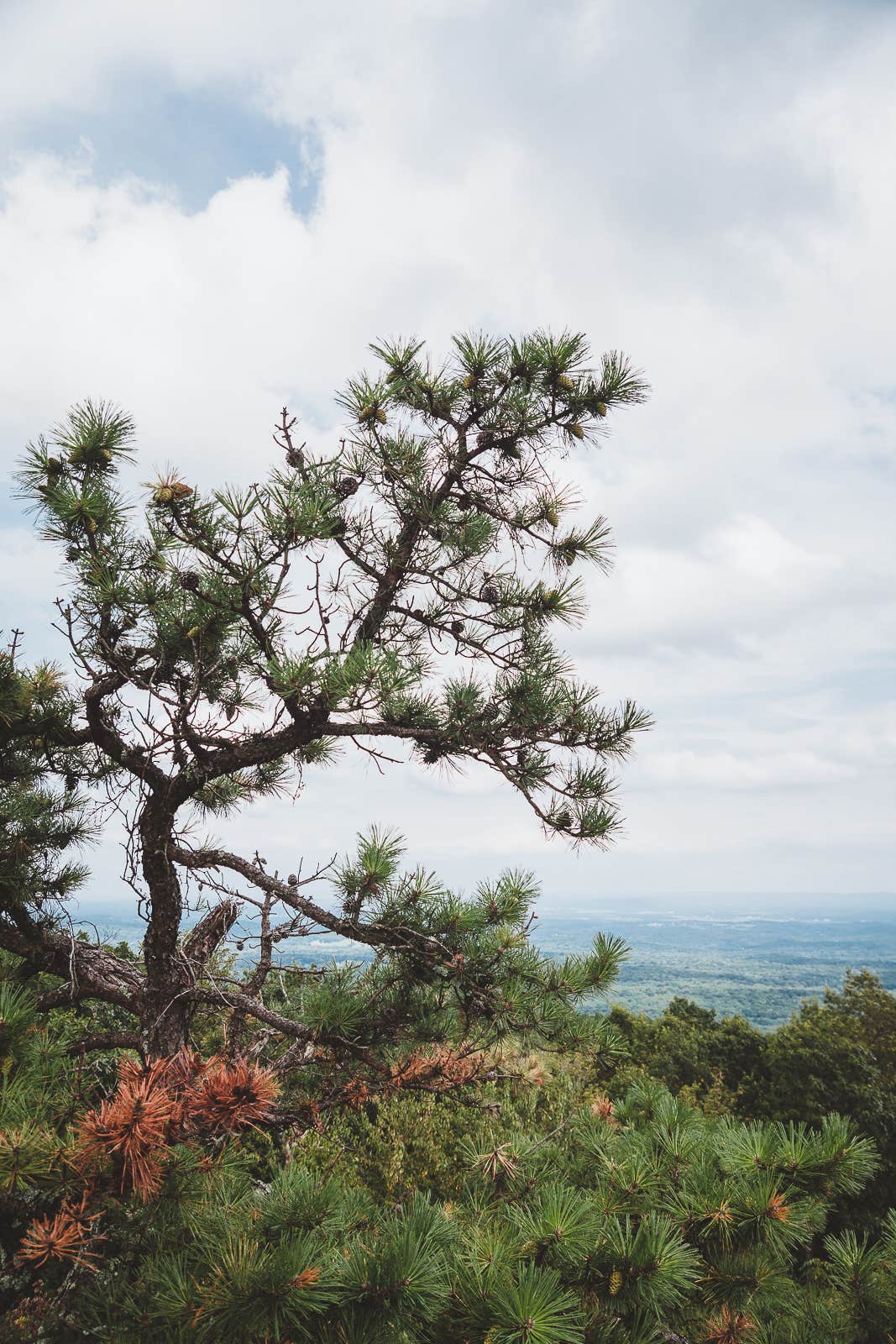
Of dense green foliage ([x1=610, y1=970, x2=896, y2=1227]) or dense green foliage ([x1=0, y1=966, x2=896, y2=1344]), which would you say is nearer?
dense green foliage ([x1=0, y1=966, x2=896, y2=1344])

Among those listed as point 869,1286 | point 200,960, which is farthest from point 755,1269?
point 200,960

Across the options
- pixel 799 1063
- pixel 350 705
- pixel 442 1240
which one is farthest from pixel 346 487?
pixel 799 1063

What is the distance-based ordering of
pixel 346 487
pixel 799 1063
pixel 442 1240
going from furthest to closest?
pixel 799 1063 → pixel 346 487 → pixel 442 1240

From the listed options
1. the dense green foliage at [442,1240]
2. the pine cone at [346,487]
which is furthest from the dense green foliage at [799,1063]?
the pine cone at [346,487]

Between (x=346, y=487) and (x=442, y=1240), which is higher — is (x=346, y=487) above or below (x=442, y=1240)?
above

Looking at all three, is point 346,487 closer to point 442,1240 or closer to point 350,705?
point 350,705

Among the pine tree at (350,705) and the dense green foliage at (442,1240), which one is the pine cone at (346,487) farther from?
the dense green foliage at (442,1240)

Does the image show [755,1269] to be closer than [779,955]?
Yes

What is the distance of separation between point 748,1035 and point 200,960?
22.3m

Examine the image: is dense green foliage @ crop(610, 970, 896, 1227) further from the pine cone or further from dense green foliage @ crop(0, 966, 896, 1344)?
the pine cone

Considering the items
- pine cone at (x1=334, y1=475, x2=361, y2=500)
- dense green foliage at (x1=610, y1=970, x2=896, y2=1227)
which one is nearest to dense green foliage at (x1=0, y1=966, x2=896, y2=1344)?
pine cone at (x1=334, y1=475, x2=361, y2=500)

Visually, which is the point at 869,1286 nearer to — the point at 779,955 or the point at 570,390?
the point at 570,390

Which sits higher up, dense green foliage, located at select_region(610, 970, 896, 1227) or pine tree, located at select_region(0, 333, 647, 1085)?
pine tree, located at select_region(0, 333, 647, 1085)

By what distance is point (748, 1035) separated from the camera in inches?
797
